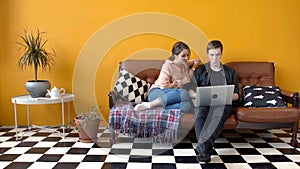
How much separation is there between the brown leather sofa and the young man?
0.11 metres

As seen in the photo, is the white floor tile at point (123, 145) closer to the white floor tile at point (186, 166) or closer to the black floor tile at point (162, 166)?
the black floor tile at point (162, 166)

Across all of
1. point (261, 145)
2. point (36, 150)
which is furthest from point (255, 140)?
point (36, 150)

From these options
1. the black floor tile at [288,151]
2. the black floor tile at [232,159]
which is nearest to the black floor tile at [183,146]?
the black floor tile at [232,159]

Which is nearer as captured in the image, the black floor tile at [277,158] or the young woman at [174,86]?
the black floor tile at [277,158]

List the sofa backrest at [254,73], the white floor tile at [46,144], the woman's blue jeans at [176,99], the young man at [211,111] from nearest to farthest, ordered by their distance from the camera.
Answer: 1. the young man at [211,111]
2. the woman's blue jeans at [176,99]
3. the white floor tile at [46,144]
4. the sofa backrest at [254,73]

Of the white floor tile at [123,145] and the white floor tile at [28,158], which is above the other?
→ the white floor tile at [123,145]

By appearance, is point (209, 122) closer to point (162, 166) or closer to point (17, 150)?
point (162, 166)

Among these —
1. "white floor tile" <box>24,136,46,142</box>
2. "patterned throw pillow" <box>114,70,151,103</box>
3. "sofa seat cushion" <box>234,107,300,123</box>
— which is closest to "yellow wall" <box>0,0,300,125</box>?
"patterned throw pillow" <box>114,70,151,103</box>

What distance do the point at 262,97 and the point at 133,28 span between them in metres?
1.66

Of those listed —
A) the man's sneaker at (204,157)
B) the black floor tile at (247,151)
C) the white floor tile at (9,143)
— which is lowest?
the white floor tile at (9,143)

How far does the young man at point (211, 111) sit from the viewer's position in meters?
2.33

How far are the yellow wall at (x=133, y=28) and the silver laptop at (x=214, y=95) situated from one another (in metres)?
0.95

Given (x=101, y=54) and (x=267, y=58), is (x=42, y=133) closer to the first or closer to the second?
(x=101, y=54)

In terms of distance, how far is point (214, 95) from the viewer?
8.09ft
